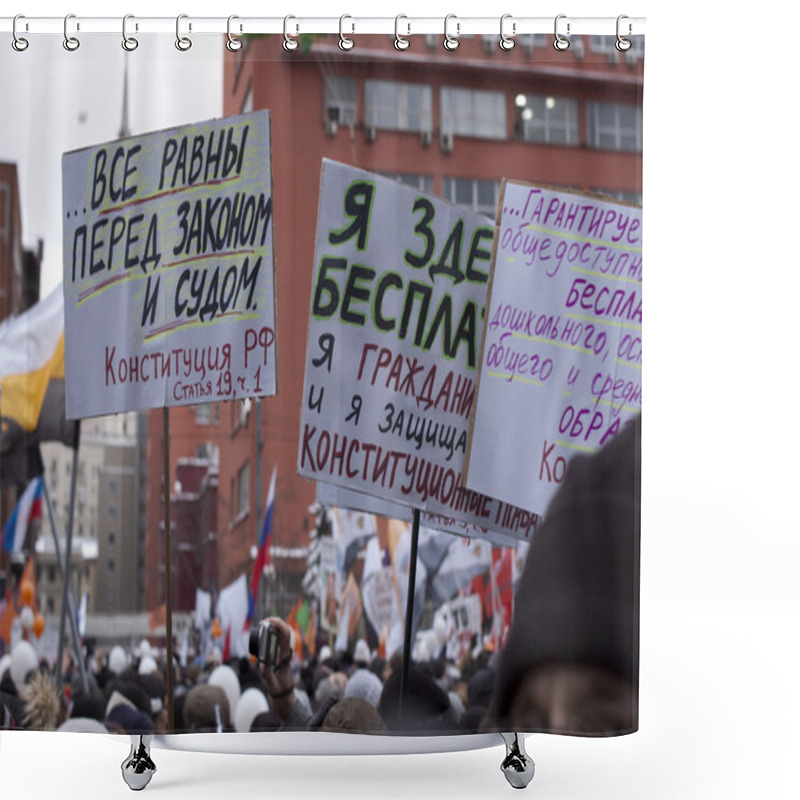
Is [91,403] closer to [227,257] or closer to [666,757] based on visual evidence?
[227,257]

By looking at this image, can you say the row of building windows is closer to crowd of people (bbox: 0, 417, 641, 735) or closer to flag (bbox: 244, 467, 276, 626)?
crowd of people (bbox: 0, 417, 641, 735)

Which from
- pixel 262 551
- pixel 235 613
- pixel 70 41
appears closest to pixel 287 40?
pixel 70 41

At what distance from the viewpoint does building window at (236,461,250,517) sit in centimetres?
250

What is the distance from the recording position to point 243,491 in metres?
2.51

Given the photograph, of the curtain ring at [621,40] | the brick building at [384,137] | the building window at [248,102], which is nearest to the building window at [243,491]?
the brick building at [384,137]

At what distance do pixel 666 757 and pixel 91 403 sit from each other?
1494 millimetres

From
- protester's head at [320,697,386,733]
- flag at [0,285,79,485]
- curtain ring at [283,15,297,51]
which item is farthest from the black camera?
curtain ring at [283,15,297,51]

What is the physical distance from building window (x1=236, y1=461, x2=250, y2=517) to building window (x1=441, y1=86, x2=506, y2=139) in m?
0.77

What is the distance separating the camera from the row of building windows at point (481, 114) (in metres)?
2.50

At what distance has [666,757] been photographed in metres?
2.89

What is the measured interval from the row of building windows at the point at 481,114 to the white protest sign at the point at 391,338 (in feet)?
0.42

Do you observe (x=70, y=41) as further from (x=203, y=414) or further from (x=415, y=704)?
(x=415, y=704)

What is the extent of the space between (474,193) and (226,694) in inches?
42.8

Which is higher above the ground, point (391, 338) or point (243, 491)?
point (391, 338)
